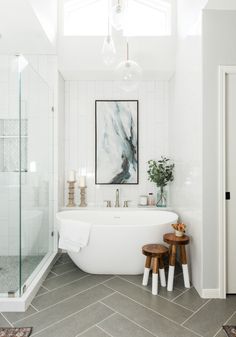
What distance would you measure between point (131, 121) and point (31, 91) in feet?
5.01

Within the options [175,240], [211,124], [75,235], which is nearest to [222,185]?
[211,124]

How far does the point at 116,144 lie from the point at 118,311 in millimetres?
2236

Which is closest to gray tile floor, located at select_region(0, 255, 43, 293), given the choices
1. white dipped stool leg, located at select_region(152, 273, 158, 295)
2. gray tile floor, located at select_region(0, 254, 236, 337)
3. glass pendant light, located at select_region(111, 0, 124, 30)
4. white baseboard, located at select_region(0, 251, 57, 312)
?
white baseboard, located at select_region(0, 251, 57, 312)

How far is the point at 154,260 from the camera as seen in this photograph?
260 centimetres

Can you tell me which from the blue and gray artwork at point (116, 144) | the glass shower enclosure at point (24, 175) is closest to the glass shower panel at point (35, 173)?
the glass shower enclosure at point (24, 175)

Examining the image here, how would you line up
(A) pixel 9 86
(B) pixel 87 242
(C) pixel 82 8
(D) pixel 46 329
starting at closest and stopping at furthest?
(D) pixel 46 329, (B) pixel 87 242, (A) pixel 9 86, (C) pixel 82 8

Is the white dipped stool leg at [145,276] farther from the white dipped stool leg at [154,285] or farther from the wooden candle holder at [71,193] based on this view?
the wooden candle holder at [71,193]

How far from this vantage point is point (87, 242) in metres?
2.81

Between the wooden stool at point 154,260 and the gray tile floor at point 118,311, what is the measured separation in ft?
0.32

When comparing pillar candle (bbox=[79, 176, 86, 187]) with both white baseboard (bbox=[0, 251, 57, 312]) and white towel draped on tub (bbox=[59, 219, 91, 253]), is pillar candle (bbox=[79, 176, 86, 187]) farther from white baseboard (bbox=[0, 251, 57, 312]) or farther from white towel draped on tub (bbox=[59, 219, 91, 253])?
white baseboard (bbox=[0, 251, 57, 312])

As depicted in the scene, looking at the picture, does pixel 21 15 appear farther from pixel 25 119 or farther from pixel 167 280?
pixel 167 280

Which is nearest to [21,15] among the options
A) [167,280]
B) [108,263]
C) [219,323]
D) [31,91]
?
[31,91]

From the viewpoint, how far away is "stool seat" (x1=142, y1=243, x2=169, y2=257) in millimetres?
2590

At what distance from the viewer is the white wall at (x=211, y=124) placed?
2498mm
